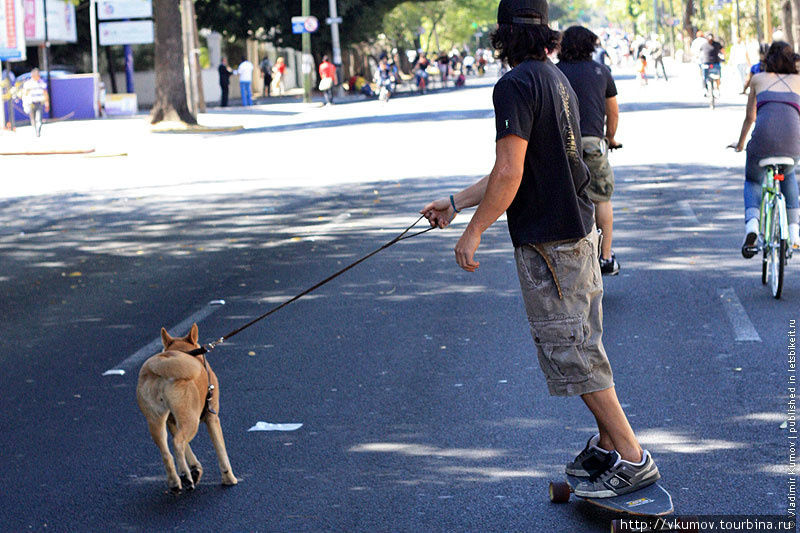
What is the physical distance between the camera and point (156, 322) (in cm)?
891

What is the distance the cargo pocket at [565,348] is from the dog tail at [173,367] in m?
1.38

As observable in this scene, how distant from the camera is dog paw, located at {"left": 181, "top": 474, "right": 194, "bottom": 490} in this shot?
199 inches

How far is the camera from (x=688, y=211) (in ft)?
45.1

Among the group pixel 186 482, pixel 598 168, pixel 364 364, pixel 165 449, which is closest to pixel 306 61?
pixel 598 168

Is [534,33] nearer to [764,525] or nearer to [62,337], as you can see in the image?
[764,525]

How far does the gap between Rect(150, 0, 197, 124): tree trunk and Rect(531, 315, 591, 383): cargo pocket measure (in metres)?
30.0

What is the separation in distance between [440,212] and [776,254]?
451cm

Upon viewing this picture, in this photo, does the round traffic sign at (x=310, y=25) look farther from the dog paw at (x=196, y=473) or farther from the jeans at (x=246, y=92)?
the dog paw at (x=196, y=473)

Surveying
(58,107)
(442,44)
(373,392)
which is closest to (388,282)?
(373,392)

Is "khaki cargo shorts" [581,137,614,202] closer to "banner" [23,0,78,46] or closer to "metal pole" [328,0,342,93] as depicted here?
"banner" [23,0,78,46]

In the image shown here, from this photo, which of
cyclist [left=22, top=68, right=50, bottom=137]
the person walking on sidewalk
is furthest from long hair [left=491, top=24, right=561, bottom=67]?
cyclist [left=22, top=68, right=50, bottom=137]

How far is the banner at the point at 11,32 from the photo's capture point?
116ft

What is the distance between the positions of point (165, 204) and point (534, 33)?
12.6 meters

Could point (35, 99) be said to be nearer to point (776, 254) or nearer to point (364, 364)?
point (776, 254)
